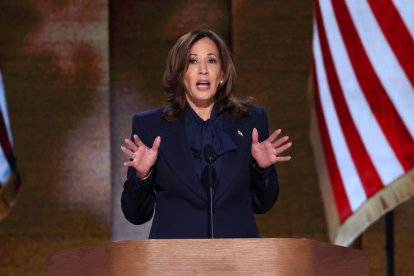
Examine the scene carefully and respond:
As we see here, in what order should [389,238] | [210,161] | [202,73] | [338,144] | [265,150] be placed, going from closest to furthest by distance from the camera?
1. [210,161]
2. [265,150]
3. [202,73]
4. [338,144]
5. [389,238]

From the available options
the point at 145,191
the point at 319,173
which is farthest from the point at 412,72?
the point at 145,191

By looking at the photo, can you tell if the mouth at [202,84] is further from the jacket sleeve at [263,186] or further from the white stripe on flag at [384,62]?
the white stripe on flag at [384,62]

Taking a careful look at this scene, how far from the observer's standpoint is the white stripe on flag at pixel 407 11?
3359 millimetres

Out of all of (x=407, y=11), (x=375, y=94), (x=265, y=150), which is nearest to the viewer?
(x=265, y=150)

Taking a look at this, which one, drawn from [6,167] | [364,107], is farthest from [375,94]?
[6,167]

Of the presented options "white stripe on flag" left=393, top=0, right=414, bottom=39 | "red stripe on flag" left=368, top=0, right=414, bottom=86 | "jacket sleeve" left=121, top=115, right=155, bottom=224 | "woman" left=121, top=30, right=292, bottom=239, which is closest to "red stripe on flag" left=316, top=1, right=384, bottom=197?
"red stripe on flag" left=368, top=0, right=414, bottom=86

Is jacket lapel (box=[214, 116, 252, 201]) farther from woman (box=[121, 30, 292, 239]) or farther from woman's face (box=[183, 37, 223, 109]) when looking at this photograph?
woman's face (box=[183, 37, 223, 109])

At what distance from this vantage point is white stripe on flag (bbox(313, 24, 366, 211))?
3.53 meters

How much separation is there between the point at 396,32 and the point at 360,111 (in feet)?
1.37

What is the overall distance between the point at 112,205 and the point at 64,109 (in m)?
0.64

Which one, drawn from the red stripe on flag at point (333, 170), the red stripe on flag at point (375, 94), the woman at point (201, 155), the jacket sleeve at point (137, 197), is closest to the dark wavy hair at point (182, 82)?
the woman at point (201, 155)

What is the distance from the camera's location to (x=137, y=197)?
2.06 meters

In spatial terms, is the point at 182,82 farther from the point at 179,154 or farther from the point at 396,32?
the point at 396,32

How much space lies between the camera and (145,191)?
81.0 inches
